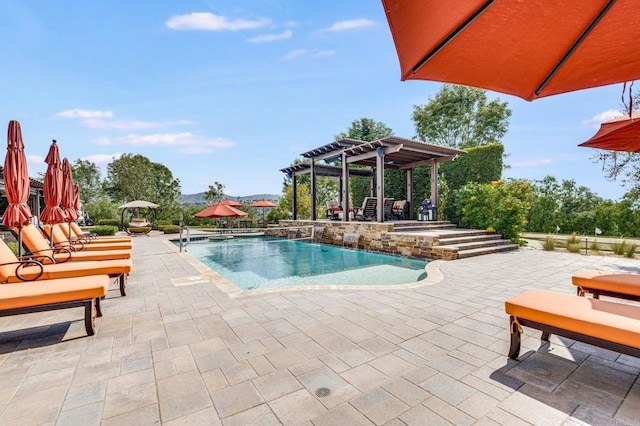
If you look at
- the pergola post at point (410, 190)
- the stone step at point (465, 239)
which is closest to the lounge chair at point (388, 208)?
the pergola post at point (410, 190)

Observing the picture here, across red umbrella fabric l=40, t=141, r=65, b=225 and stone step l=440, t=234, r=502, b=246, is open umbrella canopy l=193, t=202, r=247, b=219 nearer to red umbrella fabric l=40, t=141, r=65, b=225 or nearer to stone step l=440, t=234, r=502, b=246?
red umbrella fabric l=40, t=141, r=65, b=225

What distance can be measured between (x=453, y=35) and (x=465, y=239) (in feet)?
29.3

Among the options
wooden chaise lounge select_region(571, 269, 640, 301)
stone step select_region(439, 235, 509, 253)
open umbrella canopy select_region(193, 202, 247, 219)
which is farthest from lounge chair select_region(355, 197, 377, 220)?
wooden chaise lounge select_region(571, 269, 640, 301)

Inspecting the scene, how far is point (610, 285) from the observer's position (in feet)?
11.0

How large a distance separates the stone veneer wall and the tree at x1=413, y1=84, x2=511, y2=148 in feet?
55.9

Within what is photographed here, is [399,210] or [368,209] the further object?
[399,210]

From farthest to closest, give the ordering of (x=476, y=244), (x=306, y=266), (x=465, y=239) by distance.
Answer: (x=465, y=239)
(x=476, y=244)
(x=306, y=266)

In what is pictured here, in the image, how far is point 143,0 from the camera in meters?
6.88

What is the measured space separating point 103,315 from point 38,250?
192 centimetres

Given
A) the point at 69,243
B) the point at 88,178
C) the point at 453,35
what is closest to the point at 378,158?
the point at 453,35

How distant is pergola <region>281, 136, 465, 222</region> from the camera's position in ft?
37.8

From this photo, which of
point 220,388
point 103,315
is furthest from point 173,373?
point 103,315

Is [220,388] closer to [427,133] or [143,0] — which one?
[143,0]

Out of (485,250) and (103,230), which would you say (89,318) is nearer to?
(485,250)
